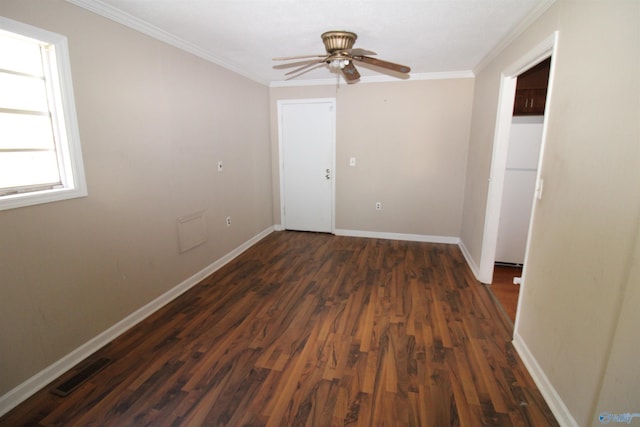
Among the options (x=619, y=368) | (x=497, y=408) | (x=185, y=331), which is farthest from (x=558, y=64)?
(x=185, y=331)

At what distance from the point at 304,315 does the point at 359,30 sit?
2.51 metres

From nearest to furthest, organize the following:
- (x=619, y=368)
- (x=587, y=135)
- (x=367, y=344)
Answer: (x=619, y=368)
(x=587, y=135)
(x=367, y=344)

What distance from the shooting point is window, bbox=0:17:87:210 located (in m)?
1.77

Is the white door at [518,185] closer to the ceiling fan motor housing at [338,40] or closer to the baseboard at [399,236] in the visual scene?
the baseboard at [399,236]

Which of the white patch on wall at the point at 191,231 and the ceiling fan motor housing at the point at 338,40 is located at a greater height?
the ceiling fan motor housing at the point at 338,40

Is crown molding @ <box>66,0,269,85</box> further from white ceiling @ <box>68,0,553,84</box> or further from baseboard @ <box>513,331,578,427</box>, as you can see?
baseboard @ <box>513,331,578,427</box>

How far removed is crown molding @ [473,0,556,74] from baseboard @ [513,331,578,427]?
2312 millimetres

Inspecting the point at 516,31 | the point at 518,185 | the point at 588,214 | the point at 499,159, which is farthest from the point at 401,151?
the point at 588,214

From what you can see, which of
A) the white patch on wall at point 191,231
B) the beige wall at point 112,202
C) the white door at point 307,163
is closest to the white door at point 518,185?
the white door at point 307,163

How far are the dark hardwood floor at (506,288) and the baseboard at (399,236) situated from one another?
34.9 inches

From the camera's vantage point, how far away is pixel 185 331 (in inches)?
99.3

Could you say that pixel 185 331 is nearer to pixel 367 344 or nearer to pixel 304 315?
pixel 304 315

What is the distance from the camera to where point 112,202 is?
7.74 feet

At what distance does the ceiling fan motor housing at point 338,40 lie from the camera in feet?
8.54
